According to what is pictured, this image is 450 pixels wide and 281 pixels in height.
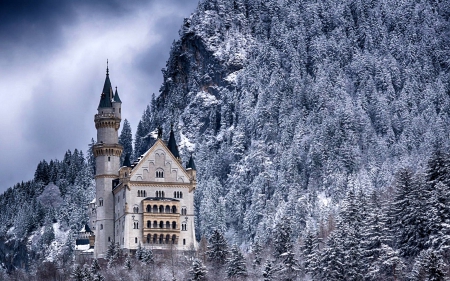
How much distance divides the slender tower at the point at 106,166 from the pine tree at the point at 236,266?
31.7 metres

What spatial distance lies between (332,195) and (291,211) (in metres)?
6.85

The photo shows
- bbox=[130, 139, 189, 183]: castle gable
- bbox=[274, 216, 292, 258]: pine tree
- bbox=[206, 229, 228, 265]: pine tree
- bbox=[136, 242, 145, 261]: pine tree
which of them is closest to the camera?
bbox=[274, 216, 292, 258]: pine tree

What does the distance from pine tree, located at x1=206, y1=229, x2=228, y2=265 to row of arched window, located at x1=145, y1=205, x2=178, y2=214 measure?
703 inches

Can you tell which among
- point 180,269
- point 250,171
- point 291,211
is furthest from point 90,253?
point 250,171

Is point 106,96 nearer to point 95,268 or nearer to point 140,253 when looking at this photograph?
point 140,253

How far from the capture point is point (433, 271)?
9150cm

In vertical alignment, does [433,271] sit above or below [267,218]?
below

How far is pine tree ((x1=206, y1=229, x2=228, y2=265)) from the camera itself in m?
126

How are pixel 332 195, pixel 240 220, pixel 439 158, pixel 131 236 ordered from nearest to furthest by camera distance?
pixel 439 158 < pixel 131 236 < pixel 332 195 < pixel 240 220

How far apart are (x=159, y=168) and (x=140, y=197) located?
15.8ft

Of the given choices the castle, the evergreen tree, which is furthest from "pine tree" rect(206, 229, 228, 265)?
the castle

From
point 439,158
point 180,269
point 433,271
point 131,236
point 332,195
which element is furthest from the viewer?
point 332,195

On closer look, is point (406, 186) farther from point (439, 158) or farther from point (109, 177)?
point (109, 177)

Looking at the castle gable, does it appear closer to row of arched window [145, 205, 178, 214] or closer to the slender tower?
row of arched window [145, 205, 178, 214]
